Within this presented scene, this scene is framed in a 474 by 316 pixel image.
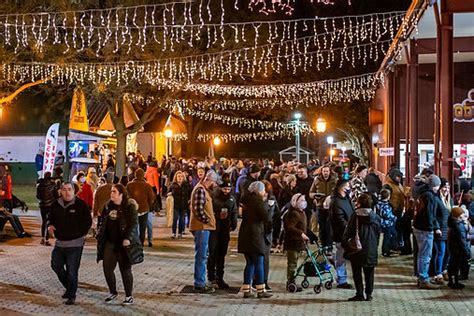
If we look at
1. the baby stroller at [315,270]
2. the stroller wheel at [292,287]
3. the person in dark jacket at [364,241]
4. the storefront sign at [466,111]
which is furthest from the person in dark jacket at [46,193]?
the storefront sign at [466,111]

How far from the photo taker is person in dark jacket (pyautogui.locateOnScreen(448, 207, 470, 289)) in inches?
439

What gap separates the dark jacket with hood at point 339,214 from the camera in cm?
1093

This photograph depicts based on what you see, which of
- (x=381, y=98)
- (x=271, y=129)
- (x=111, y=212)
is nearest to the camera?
(x=111, y=212)

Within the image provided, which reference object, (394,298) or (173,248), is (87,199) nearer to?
(173,248)

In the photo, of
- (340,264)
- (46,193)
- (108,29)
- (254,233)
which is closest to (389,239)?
(340,264)

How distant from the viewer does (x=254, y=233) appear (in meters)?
9.90

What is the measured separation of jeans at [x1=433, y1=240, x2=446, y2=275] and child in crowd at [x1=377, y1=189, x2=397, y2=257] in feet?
9.09

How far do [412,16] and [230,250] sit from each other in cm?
700

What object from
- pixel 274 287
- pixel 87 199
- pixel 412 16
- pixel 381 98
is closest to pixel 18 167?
pixel 381 98

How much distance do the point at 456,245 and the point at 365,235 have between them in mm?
2195

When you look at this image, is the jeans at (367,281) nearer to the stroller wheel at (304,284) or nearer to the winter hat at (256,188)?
the stroller wheel at (304,284)

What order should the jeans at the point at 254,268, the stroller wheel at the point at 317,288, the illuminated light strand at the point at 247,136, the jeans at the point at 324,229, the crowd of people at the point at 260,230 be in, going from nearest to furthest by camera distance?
the crowd of people at the point at 260,230, the jeans at the point at 254,268, the stroller wheel at the point at 317,288, the jeans at the point at 324,229, the illuminated light strand at the point at 247,136

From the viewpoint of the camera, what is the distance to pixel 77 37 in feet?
81.8

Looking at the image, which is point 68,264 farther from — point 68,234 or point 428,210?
point 428,210
